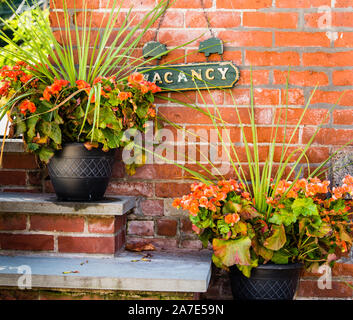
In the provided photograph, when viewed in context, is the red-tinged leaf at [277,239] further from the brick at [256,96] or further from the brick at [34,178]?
the brick at [34,178]

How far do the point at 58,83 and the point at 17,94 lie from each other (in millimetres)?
226

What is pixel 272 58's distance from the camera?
6.48 ft

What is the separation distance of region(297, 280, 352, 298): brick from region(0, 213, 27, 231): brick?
4.40 ft

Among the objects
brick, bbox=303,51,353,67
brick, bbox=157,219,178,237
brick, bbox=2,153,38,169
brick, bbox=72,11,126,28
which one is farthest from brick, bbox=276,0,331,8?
brick, bbox=2,153,38,169

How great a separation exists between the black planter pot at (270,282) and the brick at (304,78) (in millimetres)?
866

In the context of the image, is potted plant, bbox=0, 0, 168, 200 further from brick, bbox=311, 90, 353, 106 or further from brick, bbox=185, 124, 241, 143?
brick, bbox=311, 90, 353, 106

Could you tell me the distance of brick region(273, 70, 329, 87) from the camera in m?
1.96

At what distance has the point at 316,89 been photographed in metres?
1.96

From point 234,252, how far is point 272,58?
98 centimetres

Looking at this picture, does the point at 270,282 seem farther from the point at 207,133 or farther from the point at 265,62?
the point at 265,62

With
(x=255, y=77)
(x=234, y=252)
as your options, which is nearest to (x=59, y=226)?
(x=234, y=252)

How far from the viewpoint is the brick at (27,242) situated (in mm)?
1812

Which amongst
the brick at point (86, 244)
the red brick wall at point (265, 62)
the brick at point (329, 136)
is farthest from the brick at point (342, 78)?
the brick at point (86, 244)
